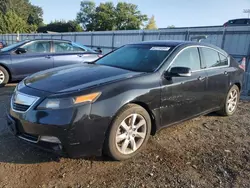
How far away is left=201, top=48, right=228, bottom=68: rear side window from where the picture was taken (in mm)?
4386

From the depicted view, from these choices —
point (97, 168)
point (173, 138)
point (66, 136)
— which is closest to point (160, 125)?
point (173, 138)

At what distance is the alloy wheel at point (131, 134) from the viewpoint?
3.10 meters

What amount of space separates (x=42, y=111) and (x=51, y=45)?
5629mm

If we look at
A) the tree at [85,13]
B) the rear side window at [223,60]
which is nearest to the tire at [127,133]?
the rear side window at [223,60]

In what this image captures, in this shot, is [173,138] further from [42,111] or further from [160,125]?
[42,111]

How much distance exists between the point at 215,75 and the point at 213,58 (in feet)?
1.20

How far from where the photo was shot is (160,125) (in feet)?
11.6

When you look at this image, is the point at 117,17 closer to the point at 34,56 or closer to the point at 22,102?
the point at 34,56

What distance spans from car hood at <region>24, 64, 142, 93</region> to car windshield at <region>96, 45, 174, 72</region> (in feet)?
0.78

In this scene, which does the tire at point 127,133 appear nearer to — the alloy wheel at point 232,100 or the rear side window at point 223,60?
the rear side window at point 223,60

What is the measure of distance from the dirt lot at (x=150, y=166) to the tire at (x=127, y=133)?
0.14 metres

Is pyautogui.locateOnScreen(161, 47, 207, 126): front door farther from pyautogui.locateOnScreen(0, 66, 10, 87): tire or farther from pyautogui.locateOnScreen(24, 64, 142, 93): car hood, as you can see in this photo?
pyautogui.locateOnScreen(0, 66, 10, 87): tire

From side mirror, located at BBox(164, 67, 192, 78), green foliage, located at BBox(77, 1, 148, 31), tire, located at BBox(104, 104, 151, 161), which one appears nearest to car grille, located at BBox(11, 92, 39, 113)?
tire, located at BBox(104, 104, 151, 161)

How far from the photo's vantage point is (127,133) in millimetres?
3168
